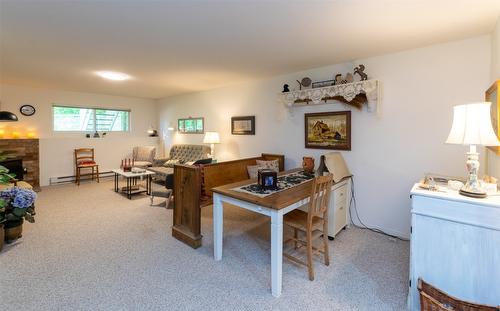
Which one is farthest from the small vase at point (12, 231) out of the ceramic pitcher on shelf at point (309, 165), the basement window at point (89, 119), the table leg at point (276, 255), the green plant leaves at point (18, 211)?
the basement window at point (89, 119)

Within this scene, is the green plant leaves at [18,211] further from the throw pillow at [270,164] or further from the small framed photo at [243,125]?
the small framed photo at [243,125]

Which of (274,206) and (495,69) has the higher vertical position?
(495,69)

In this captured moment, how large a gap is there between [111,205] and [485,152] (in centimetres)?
535

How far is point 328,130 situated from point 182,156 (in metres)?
3.82

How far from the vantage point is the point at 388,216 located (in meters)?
3.21

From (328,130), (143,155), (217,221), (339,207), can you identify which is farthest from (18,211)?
(328,130)

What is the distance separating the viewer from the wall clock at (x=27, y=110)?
534cm

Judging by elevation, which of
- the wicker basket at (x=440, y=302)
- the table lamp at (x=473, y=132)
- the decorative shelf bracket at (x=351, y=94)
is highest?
the decorative shelf bracket at (x=351, y=94)

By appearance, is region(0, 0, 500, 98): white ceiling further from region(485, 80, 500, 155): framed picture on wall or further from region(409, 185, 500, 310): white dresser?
region(409, 185, 500, 310): white dresser

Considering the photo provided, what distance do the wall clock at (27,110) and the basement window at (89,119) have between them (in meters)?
0.39

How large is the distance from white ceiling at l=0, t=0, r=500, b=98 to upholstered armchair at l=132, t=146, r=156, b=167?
3.04 meters

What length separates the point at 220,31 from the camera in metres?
2.46

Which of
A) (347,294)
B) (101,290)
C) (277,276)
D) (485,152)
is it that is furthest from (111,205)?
(485,152)

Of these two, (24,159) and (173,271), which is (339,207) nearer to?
(173,271)
